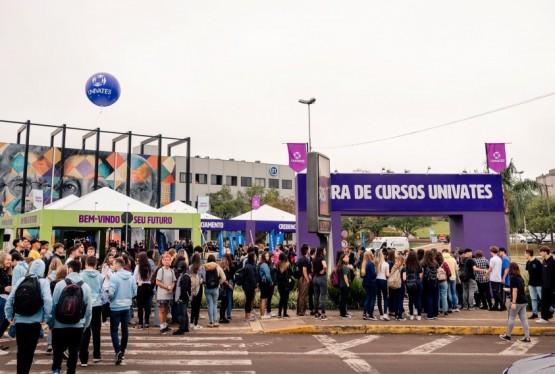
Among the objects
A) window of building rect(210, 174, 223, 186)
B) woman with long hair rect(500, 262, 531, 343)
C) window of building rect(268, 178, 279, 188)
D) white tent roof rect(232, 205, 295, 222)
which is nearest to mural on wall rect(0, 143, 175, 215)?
white tent roof rect(232, 205, 295, 222)

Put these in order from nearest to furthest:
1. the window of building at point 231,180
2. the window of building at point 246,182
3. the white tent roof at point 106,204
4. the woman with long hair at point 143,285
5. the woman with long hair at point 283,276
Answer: the woman with long hair at point 143,285
the woman with long hair at point 283,276
the white tent roof at point 106,204
the window of building at point 231,180
the window of building at point 246,182

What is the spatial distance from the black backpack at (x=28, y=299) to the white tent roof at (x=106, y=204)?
510 inches

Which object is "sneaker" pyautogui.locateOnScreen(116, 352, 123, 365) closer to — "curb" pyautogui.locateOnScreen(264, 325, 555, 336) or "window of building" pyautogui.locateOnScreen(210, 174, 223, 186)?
"curb" pyautogui.locateOnScreen(264, 325, 555, 336)

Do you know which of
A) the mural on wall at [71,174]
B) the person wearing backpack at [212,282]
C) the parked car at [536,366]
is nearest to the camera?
the parked car at [536,366]

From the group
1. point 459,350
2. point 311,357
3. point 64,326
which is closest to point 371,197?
point 459,350

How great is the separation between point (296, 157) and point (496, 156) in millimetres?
8801

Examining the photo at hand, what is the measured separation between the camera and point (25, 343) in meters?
6.51

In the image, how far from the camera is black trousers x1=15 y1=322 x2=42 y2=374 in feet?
21.1

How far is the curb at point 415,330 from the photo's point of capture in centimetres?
1143

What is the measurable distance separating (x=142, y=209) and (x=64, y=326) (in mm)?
13851

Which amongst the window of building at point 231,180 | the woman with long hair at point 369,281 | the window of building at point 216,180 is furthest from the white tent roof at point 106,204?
the window of building at point 231,180

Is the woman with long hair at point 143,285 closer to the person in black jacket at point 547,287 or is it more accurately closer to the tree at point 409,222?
the person in black jacket at point 547,287

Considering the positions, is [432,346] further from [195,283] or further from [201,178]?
[201,178]

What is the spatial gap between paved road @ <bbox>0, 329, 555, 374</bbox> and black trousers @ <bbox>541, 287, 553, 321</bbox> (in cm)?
140
